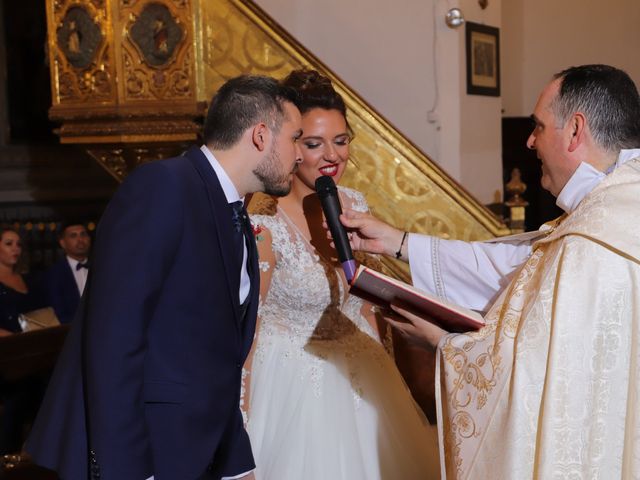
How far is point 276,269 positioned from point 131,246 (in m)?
1.17

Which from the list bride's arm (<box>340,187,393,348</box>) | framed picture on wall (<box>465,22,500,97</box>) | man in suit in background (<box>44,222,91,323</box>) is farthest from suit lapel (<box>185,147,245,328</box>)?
framed picture on wall (<box>465,22,500,97</box>)

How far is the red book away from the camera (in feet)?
7.34

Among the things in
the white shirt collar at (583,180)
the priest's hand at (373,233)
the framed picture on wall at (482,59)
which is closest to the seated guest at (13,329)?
the priest's hand at (373,233)

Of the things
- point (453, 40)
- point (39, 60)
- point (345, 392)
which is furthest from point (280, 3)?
point (345, 392)

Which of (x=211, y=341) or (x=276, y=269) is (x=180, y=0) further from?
(x=211, y=341)

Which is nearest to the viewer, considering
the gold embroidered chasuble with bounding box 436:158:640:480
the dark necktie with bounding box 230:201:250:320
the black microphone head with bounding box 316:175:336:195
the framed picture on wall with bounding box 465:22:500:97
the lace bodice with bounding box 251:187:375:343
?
the gold embroidered chasuble with bounding box 436:158:640:480

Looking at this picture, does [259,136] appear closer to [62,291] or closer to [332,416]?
[332,416]

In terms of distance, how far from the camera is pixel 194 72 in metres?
5.00

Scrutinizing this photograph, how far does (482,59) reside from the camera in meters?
6.83

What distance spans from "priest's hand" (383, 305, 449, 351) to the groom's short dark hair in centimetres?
67

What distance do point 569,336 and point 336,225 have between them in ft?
2.55

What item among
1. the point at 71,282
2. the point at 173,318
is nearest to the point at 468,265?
the point at 173,318

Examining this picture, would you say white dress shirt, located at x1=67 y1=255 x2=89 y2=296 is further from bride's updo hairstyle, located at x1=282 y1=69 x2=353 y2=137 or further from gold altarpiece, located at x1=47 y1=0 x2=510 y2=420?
bride's updo hairstyle, located at x1=282 y1=69 x2=353 y2=137

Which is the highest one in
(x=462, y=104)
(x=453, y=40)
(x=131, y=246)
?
(x=453, y=40)
